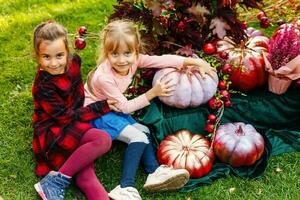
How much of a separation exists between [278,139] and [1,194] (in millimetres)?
1986

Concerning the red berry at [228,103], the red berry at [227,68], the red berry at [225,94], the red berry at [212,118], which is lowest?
the red berry at [212,118]

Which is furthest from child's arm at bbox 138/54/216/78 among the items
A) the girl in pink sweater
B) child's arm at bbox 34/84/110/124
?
child's arm at bbox 34/84/110/124

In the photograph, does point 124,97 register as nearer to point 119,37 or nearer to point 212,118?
point 119,37

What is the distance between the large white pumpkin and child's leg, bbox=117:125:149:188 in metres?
0.34

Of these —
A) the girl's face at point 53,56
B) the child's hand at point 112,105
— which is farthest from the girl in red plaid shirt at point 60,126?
the child's hand at point 112,105

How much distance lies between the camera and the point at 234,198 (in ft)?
12.1

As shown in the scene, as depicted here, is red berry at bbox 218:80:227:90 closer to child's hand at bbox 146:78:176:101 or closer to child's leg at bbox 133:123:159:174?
child's hand at bbox 146:78:176:101

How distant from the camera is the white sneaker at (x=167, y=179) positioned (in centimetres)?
357

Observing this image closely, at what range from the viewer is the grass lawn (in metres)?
3.72

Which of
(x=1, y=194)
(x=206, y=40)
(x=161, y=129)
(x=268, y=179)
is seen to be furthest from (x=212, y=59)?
(x=1, y=194)

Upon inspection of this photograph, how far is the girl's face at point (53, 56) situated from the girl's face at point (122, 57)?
0.32 meters

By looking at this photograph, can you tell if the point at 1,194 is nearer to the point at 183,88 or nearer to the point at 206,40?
the point at 183,88

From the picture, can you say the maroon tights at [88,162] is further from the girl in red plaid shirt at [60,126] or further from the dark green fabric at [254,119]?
the dark green fabric at [254,119]

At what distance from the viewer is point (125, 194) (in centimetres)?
355
